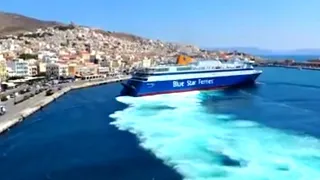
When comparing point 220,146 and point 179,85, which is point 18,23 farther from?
point 220,146

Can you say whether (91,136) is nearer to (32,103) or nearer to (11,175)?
(11,175)

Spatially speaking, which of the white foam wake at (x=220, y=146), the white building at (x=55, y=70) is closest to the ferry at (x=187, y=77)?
the white foam wake at (x=220, y=146)

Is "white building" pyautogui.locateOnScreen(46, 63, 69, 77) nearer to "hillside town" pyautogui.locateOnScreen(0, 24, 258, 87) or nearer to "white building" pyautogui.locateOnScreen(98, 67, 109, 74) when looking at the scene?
"hillside town" pyautogui.locateOnScreen(0, 24, 258, 87)

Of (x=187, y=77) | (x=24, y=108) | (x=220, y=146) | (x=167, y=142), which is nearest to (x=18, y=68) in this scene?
(x=187, y=77)

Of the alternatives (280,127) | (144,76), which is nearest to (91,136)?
(280,127)

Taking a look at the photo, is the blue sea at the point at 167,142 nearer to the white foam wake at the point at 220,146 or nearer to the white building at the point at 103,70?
the white foam wake at the point at 220,146

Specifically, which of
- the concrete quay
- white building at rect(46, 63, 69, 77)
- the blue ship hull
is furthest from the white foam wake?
white building at rect(46, 63, 69, 77)
